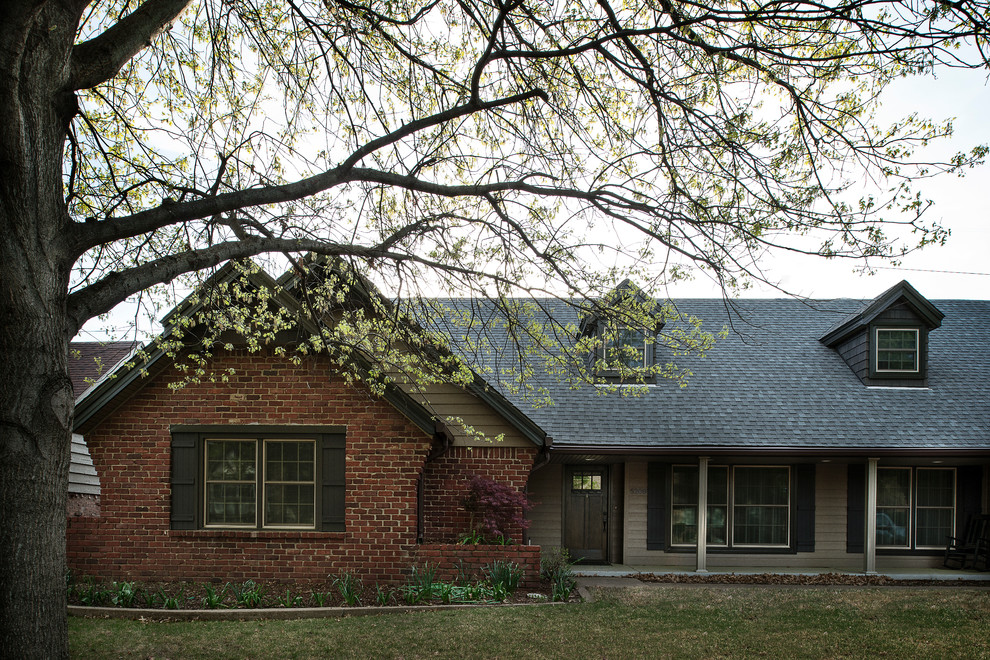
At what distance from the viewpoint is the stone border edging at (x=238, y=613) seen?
8656mm

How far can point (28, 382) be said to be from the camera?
482 centimetres

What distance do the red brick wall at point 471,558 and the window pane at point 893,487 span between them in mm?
8248

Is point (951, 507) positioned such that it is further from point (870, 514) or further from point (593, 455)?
point (593, 455)

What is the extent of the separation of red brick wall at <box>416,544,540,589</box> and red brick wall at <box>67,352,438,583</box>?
1.06 feet

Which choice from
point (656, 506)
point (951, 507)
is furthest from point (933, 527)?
point (656, 506)

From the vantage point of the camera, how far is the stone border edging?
28.4 feet

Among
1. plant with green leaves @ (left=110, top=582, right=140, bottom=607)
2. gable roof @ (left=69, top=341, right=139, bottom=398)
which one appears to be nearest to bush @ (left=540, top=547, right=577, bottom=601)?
plant with green leaves @ (left=110, top=582, right=140, bottom=607)

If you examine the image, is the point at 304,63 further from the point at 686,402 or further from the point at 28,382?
the point at 686,402

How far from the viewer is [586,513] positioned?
45.3 ft

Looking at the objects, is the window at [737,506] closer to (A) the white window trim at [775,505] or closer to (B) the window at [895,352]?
(A) the white window trim at [775,505]

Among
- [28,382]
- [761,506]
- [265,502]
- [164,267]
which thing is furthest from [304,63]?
[761,506]

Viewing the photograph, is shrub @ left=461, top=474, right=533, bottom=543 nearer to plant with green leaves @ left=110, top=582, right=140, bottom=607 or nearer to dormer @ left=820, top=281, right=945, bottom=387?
plant with green leaves @ left=110, top=582, right=140, bottom=607

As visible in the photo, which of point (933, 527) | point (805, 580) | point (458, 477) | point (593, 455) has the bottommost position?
point (805, 580)

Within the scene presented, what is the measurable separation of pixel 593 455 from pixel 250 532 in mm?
6078
